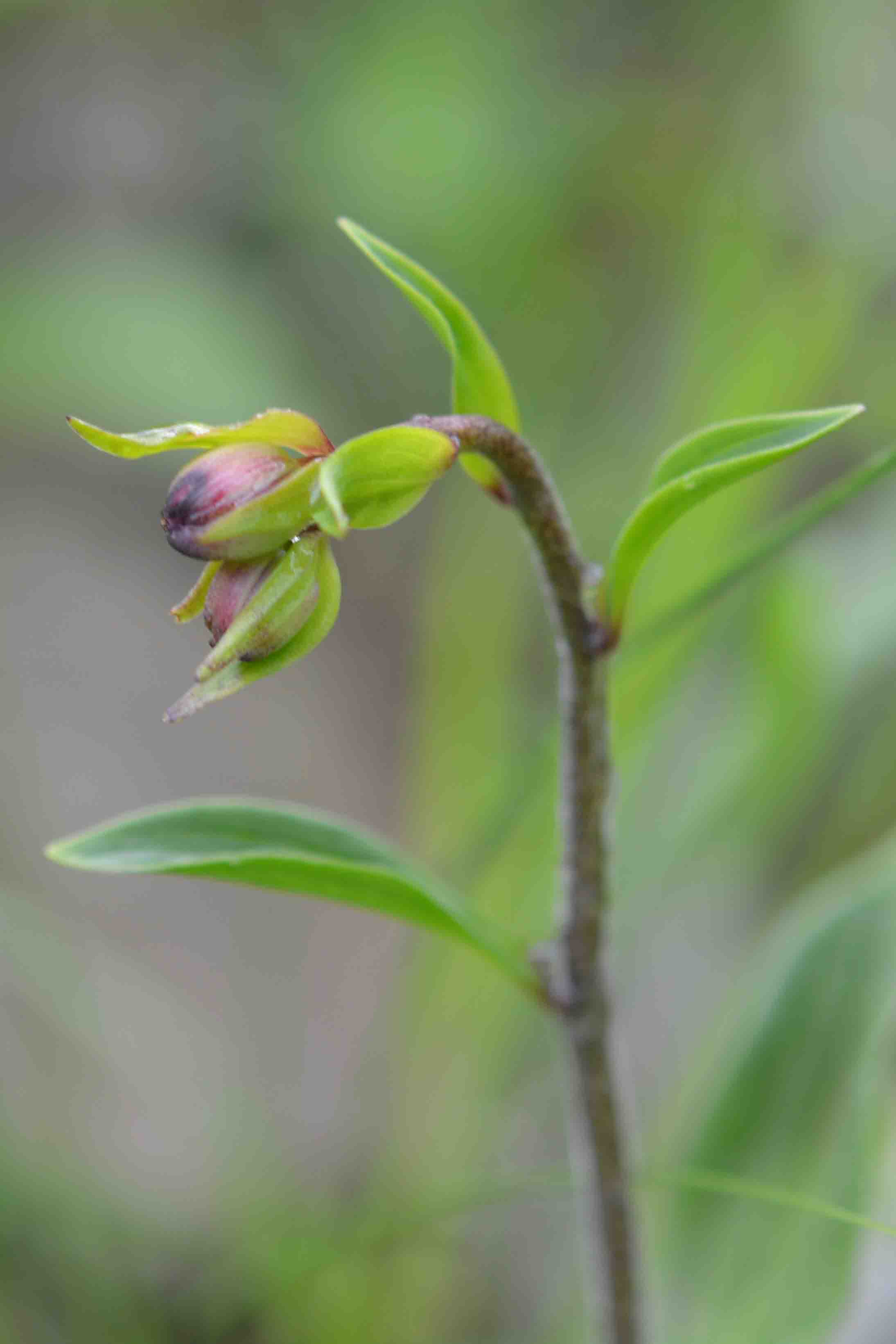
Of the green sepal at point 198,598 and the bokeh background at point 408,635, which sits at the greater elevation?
the green sepal at point 198,598

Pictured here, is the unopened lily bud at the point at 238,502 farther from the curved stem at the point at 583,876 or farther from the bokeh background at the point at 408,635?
the bokeh background at the point at 408,635

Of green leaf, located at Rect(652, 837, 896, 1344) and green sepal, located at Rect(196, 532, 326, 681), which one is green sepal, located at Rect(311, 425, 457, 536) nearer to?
green sepal, located at Rect(196, 532, 326, 681)

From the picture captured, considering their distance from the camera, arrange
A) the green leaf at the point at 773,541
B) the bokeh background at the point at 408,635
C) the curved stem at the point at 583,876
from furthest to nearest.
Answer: the bokeh background at the point at 408,635, the green leaf at the point at 773,541, the curved stem at the point at 583,876

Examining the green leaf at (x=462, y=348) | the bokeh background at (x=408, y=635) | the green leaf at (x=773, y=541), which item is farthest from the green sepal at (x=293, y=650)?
the bokeh background at (x=408, y=635)

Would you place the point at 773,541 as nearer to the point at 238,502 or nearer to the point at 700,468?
the point at 700,468

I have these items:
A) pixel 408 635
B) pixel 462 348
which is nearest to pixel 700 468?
pixel 462 348

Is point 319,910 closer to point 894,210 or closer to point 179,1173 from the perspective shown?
point 179,1173
